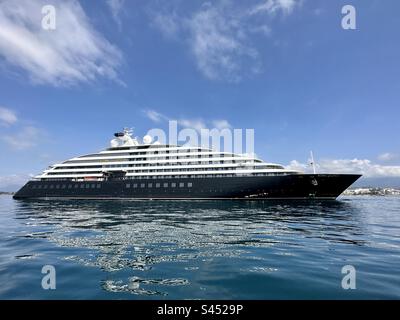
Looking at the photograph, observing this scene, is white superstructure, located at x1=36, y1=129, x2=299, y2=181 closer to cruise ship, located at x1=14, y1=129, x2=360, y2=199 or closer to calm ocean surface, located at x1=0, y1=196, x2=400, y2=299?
cruise ship, located at x1=14, y1=129, x2=360, y2=199

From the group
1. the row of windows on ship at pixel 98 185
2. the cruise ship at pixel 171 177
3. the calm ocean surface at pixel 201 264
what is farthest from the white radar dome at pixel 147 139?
the calm ocean surface at pixel 201 264

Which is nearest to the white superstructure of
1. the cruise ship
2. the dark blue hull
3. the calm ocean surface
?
the cruise ship

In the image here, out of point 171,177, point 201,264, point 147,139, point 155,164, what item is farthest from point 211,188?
point 201,264

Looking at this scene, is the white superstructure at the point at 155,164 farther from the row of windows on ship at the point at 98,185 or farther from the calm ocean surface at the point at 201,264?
the calm ocean surface at the point at 201,264

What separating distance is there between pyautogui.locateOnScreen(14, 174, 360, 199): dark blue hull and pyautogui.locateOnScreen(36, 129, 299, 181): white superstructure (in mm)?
1815

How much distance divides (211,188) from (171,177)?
9.84 meters

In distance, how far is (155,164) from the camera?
59594 mm

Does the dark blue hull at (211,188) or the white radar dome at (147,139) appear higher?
the white radar dome at (147,139)

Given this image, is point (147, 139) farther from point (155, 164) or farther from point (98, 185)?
point (98, 185)

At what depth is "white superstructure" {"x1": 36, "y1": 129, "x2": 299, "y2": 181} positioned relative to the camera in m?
52.2

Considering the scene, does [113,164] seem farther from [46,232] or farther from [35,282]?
[35,282]

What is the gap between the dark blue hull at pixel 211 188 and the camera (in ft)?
156

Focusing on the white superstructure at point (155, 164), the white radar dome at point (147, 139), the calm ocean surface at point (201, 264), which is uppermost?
the white radar dome at point (147, 139)
